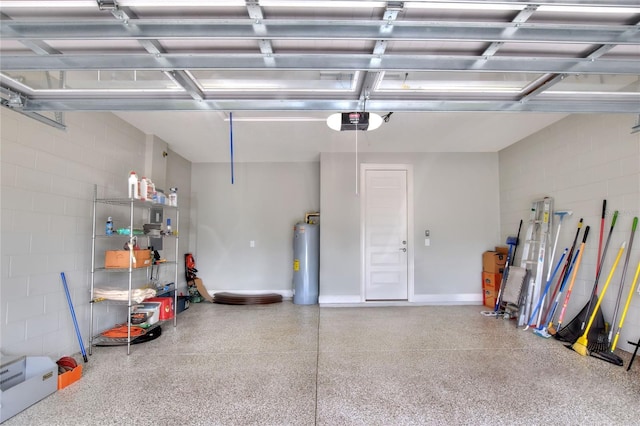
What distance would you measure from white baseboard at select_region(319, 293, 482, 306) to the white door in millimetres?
134

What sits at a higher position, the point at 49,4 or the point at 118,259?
the point at 49,4

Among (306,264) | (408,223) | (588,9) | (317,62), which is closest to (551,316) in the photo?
(408,223)

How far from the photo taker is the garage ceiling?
1.19 m

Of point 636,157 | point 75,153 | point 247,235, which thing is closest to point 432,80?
point 636,157

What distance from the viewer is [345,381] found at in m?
2.49

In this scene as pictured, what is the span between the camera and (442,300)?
5266mm

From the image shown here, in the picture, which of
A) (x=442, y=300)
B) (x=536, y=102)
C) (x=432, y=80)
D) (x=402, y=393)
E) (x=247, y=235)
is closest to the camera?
(x=432, y=80)

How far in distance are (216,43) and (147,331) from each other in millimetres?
3229

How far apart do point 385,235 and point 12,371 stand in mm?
4601

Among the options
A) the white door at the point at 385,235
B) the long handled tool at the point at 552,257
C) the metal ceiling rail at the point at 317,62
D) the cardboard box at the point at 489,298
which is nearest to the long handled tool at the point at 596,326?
the long handled tool at the point at 552,257

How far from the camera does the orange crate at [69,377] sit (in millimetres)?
2396

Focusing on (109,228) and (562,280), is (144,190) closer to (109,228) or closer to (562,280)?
(109,228)

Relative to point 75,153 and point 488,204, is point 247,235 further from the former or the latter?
point 488,204

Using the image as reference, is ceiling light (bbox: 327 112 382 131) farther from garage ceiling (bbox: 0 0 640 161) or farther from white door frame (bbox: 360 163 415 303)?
white door frame (bbox: 360 163 415 303)
